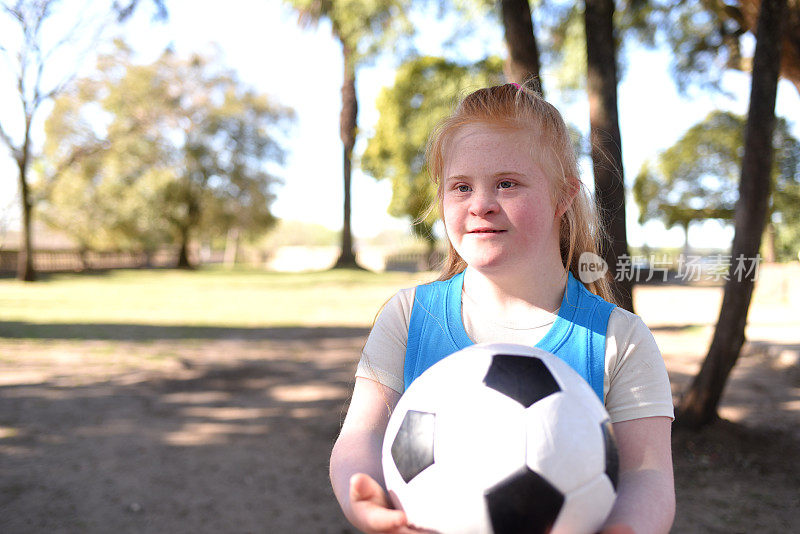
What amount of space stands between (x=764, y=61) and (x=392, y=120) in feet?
72.6

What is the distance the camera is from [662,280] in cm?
2417

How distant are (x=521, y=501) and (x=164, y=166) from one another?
3626 centimetres

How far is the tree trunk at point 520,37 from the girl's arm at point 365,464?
4.15 m

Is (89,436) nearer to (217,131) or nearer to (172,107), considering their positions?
(172,107)

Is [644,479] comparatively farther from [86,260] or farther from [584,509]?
[86,260]

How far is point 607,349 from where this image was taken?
1369mm

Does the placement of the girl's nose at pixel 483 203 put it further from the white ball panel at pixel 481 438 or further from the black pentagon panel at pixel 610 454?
the black pentagon panel at pixel 610 454

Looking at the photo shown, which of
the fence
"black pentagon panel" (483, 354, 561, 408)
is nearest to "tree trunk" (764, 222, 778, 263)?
"black pentagon panel" (483, 354, 561, 408)

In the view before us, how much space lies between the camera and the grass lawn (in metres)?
11.6

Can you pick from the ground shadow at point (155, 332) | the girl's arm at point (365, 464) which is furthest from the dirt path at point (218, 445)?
the girl's arm at point (365, 464)

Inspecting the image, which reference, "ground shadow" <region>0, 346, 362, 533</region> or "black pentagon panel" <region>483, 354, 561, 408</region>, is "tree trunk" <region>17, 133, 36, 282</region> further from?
"black pentagon panel" <region>483, 354, 561, 408</region>

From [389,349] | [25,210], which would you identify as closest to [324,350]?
[389,349]

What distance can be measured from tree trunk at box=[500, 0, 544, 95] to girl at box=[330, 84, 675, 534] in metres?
3.87

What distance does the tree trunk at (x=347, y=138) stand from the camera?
2741cm
